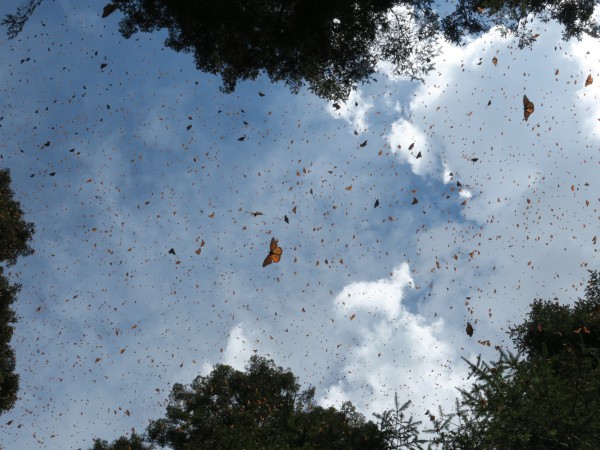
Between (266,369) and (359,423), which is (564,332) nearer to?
(359,423)

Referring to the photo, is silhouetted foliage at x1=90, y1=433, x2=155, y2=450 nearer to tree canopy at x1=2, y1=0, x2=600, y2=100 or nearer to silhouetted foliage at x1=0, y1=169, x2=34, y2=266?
silhouetted foliage at x1=0, y1=169, x2=34, y2=266

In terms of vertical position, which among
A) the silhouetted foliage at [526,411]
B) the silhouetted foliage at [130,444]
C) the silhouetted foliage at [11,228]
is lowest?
the silhouetted foliage at [526,411]

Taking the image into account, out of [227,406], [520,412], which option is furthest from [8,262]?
[520,412]

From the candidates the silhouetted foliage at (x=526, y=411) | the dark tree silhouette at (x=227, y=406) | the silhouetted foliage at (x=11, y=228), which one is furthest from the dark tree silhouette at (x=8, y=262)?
the silhouetted foliage at (x=526, y=411)

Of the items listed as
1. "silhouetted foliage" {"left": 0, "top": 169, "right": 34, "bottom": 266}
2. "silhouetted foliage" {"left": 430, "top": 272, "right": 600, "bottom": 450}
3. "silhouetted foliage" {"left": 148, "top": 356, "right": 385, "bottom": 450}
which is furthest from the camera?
"silhouetted foliage" {"left": 148, "top": 356, "right": 385, "bottom": 450}

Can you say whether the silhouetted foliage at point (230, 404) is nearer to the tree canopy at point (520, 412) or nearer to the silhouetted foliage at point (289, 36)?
the tree canopy at point (520, 412)

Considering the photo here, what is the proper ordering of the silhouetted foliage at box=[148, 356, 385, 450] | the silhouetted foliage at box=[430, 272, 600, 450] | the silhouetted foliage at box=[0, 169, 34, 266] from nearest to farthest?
the silhouetted foliage at box=[430, 272, 600, 450] < the silhouetted foliage at box=[0, 169, 34, 266] < the silhouetted foliage at box=[148, 356, 385, 450]

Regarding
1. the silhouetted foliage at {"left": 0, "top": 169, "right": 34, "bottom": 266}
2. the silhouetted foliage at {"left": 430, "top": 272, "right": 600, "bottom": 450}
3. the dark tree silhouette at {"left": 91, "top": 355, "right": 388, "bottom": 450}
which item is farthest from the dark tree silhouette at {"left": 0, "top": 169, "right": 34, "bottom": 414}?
the silhouetted foliage at {"left": 430, "top": 272, "right": 600, "bottom": 450}

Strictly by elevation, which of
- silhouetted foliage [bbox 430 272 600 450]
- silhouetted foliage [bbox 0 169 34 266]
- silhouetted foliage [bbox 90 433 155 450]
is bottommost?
silhouetted foliage [bbox 430 272 600 450]
